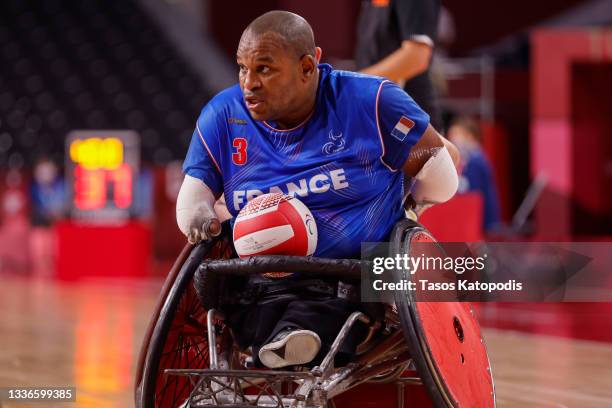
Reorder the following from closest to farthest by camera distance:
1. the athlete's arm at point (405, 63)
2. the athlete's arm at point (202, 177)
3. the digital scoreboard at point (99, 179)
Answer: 1. the athlete's arm at point (202, 177)
2. the athlete's arm at point (405, 63)
3. the digital scoreboard at point (99, 179)

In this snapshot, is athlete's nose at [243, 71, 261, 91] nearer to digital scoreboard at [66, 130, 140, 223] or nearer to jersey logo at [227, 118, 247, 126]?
jersey logo at [227, 118, 247, 126]

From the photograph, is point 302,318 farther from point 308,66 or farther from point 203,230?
point 308,66

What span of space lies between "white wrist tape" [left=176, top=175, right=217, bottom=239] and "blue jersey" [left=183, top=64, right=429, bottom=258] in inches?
3.0

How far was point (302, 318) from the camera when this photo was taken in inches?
113

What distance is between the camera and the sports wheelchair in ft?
8.80

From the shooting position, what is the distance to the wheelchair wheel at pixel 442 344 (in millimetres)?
2631

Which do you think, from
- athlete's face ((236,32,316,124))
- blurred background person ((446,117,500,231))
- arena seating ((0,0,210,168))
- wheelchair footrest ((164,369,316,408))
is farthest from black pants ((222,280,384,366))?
arena seating ((0,0,210,168))

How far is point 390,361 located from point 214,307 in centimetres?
51

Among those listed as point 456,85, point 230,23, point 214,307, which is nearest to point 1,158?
point 230,23

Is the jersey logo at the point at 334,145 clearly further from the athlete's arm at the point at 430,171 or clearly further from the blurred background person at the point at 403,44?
the blurred background person at the point at 403,44

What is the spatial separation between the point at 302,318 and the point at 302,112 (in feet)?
1.91

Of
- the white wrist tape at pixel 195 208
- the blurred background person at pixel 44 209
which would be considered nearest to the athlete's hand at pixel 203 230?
the white wrist tape at pixel 195 208

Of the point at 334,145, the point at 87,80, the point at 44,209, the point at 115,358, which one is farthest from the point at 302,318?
the point at 87,80

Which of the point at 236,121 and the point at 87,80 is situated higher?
the point at 87,80
